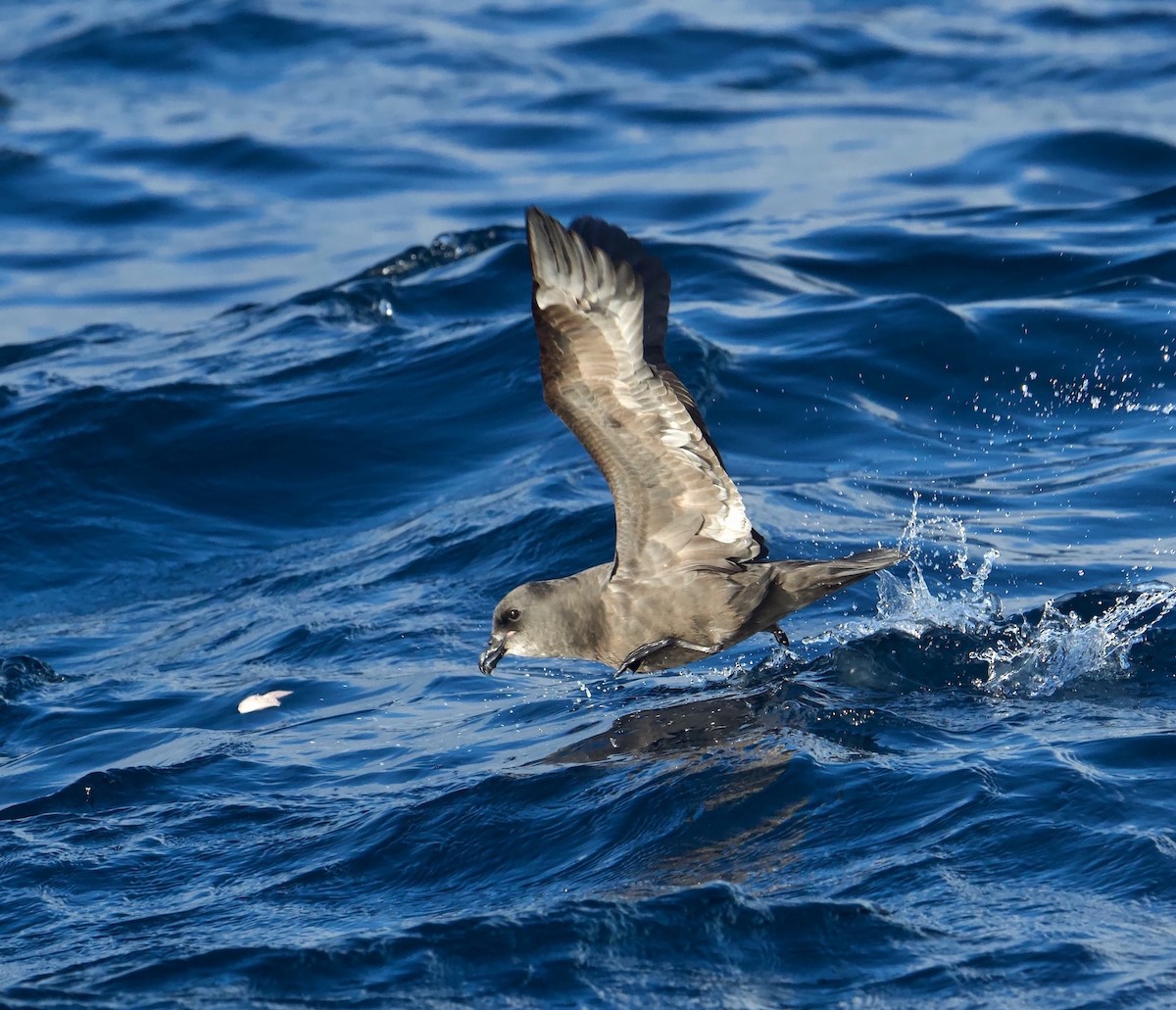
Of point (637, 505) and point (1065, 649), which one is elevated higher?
point (637, 505)

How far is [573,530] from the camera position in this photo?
8.73 meters

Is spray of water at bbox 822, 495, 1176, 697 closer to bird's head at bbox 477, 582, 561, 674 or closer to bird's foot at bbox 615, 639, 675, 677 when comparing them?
bird's foot at bbox 615, 639, 675, 677

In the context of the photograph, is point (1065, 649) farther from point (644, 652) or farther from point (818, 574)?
point (644, 652)

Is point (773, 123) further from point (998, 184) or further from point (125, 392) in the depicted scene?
point (125, 392)

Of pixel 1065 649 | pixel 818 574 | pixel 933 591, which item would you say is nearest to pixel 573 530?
pixel 933 591

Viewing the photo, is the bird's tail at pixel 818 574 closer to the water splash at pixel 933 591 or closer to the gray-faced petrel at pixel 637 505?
the gray-faced petrel at pixel 637 505

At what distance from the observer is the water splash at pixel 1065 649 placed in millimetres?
6219

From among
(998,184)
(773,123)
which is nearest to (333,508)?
(998,184)

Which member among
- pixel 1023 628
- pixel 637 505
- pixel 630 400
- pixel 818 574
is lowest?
pixel 1023 628

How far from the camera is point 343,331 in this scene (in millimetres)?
12578

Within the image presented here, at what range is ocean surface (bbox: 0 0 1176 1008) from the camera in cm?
490

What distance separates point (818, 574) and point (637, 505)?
0.67 metres

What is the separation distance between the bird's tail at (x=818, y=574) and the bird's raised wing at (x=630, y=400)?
188 mm

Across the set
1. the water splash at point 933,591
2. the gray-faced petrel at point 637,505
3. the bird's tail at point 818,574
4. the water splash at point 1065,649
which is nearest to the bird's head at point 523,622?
the gray-faced petrel at point 637,505
